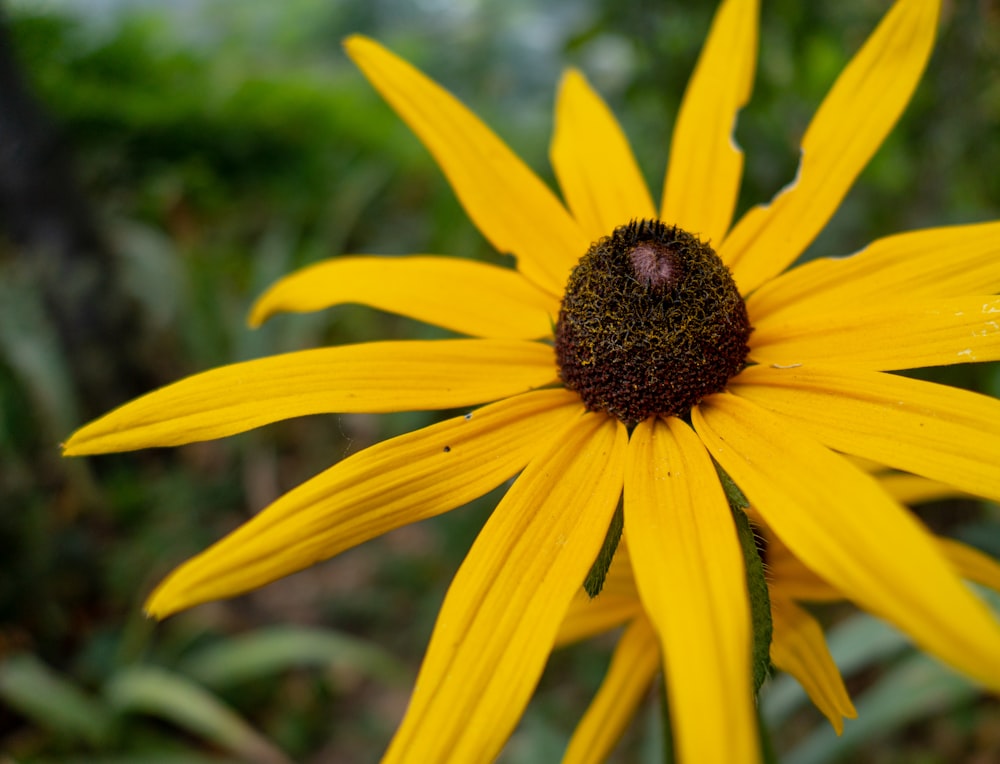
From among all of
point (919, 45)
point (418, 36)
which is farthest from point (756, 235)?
point (418, 36)

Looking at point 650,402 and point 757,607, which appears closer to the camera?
point 757,607

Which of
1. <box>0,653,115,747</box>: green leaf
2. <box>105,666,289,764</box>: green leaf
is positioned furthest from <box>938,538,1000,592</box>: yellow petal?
<box>0,653,115,747</box>: green leaf

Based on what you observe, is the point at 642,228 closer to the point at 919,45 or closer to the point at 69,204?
the point at 919,45

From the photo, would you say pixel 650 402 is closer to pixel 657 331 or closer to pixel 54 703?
pixel 657 331

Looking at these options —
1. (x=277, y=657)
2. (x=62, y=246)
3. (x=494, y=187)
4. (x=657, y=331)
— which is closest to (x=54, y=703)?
(x=277, y=657)

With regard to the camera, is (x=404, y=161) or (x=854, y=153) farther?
(x=404, y=161)

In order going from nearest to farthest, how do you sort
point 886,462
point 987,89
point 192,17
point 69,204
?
point 886,462 → point 987,89 → point 69,204 → point 192,17
